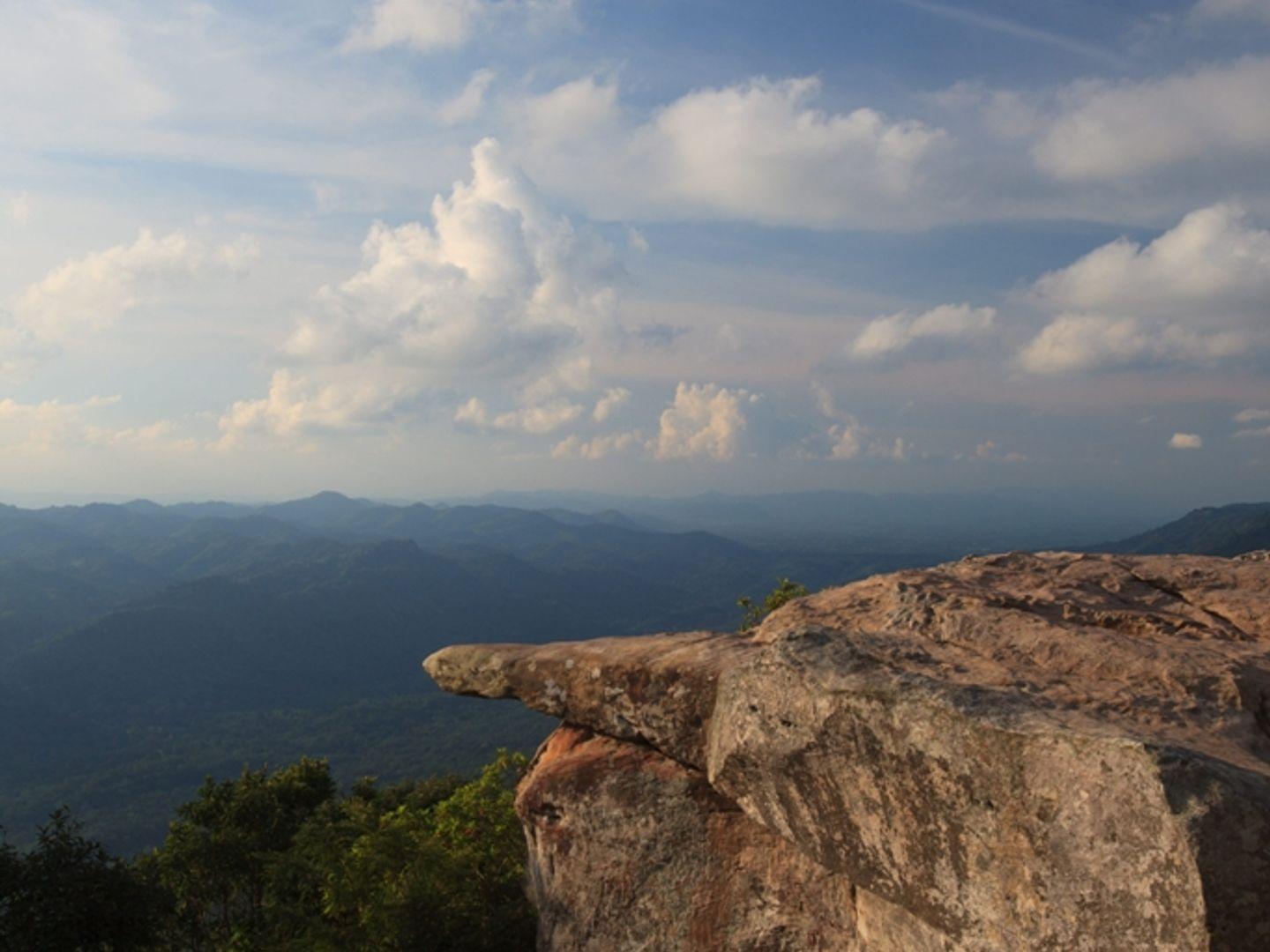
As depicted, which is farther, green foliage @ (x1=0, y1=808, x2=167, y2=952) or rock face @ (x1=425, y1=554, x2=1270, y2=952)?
green foliage @ (x1=0, y1=808, x2=167, y2=952)

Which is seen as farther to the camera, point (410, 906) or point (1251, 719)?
point (410, 906)

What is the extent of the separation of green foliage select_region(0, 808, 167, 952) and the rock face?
14501 millimetres

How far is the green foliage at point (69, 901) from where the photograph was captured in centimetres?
2159

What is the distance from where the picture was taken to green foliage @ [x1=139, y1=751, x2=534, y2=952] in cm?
1581

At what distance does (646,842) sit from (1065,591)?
8451mm

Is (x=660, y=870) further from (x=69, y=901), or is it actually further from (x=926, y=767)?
(x=69, y=901)

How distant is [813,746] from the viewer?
11250mm

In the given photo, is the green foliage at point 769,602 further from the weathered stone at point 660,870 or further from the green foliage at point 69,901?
the green foliage at point 69,901

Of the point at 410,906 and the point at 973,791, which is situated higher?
the point at 973,791

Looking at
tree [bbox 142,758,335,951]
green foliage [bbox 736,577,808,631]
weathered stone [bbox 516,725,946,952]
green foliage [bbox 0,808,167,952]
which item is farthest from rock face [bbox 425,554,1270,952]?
tree [bbox 142,758,335,951]

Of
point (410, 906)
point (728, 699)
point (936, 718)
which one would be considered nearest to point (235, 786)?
point (410, 906)

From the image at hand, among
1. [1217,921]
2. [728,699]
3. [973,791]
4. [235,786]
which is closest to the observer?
[1217,921]

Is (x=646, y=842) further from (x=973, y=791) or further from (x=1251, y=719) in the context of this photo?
(x=1251, y=719)

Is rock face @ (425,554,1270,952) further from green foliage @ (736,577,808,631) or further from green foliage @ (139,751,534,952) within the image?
green foliage @ (736,577,808,631)
